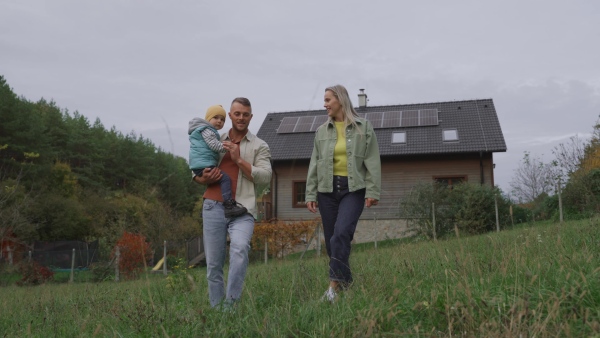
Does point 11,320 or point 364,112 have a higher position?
point 364,112

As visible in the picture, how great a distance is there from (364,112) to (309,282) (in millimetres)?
23539

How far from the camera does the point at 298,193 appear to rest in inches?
949

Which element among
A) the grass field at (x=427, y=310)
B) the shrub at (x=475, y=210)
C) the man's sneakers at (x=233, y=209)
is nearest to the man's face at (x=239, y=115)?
the man's sneakers at (x=233, y=209)

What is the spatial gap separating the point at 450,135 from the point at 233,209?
20.8 meters

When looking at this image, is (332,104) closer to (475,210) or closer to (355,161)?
(355,161)

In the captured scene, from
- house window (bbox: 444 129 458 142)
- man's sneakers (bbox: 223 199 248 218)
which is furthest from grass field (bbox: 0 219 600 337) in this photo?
house window (bbox: 444 129 458 142)

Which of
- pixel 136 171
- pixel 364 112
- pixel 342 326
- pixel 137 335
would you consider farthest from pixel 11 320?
pixel 136 171

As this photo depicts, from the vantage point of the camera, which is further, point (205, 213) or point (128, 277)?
point (128, 277)

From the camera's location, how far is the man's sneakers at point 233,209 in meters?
3.95

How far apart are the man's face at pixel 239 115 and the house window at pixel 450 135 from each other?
65.7ft

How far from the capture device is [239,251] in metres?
3.83

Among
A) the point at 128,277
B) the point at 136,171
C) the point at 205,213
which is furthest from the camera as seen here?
the point at 136,171

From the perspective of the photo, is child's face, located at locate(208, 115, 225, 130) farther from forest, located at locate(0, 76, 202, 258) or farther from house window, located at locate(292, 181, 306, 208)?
house window, located at locate(292, 181, 306, 208)

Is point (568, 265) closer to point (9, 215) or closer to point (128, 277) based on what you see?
point (128, 277)
